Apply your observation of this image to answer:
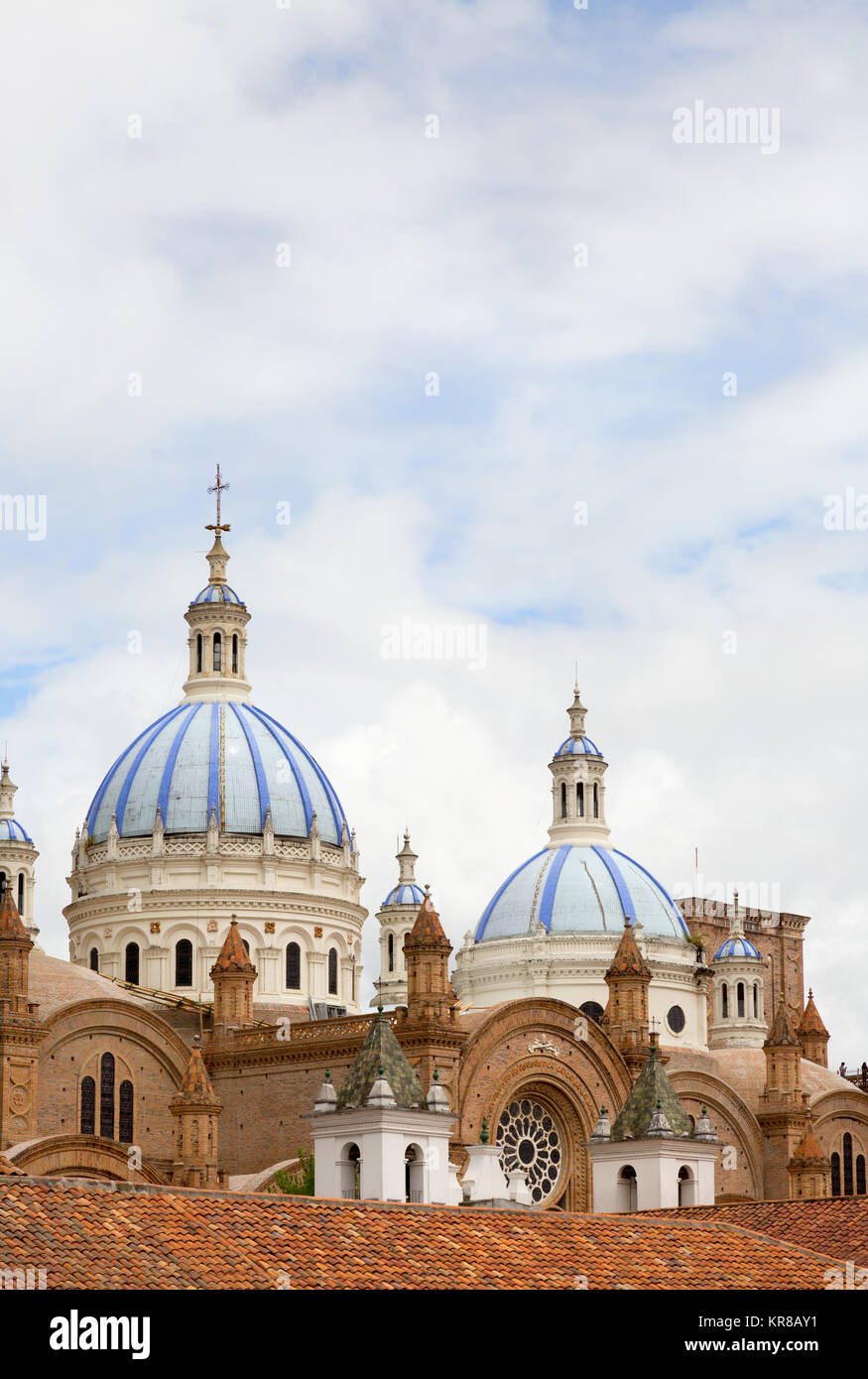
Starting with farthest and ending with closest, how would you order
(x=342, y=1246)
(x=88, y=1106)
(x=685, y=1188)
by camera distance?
(x=88, y=1106)
(x=685, y=1188)
(x=342, y=1246)

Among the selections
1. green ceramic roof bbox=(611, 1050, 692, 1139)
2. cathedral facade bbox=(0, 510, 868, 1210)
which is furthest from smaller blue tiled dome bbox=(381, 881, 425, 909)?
green ceramic roof bbox=(611, 1050, 692, 1139)

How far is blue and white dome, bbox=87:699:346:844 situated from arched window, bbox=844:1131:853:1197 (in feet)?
66.7

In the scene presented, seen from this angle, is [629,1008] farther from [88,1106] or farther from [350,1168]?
[350,1168]

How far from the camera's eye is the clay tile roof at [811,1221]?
120 feet

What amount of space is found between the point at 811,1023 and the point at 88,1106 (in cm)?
3026

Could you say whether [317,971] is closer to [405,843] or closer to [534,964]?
[534,964]

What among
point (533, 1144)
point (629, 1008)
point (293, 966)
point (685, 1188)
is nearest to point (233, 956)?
point (293, 966)

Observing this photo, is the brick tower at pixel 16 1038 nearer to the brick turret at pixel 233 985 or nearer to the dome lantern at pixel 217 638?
the brick turret at pixel 233 985

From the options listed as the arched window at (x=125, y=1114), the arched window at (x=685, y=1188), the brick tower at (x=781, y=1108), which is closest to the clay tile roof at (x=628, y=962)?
the brick tower at (x=781, y=1108)

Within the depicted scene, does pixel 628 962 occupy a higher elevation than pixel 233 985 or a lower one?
higher

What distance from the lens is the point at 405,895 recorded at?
86.4 m
